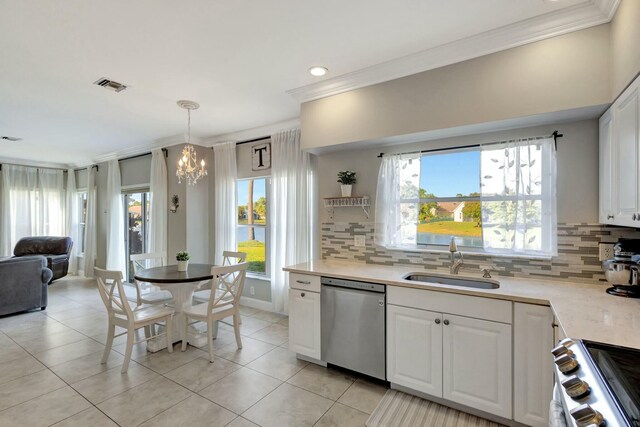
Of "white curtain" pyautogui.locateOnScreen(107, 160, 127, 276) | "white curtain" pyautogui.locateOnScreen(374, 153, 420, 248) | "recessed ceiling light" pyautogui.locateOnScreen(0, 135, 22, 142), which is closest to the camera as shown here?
"white curtain" pyautogui.locateOnScreen(374, 153, 420, 248)

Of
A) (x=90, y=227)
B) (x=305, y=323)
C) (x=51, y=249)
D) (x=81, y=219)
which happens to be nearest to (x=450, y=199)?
(x=305, y=323)

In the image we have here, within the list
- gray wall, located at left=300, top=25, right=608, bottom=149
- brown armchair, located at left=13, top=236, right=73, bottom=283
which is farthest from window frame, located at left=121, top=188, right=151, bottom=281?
gray wall, located at left=300, top=25, right=608, bottom=149

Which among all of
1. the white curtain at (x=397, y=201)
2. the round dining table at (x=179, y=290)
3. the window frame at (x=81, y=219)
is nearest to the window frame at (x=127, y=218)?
the window frame at (x=81, y=219)

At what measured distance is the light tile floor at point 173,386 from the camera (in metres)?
2.16

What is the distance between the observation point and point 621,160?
1.76 m

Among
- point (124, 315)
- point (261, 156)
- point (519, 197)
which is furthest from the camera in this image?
point (261, 156)

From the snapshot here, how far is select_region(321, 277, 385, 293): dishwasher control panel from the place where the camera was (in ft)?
7.97

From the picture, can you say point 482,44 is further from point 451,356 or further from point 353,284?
point 451,356

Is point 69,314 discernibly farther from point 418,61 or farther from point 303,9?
point 418,61

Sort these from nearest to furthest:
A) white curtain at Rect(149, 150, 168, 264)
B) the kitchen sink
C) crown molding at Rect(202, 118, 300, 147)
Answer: the kitchen sink
crown molding at Rect(202, 118, 300, 147)
white curtain at Rect(149, 150, 168, 264)

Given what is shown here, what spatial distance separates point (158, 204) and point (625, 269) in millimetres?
5790

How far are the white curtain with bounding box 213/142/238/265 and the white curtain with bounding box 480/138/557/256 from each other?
3.49 meters

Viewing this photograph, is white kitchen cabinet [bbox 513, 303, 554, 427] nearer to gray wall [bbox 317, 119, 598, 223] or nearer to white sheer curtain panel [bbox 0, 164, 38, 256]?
gray wall [bbox 317, 119, 598, 223]

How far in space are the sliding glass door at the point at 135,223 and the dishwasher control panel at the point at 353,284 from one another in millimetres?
4838
